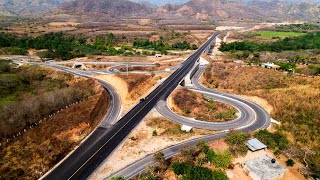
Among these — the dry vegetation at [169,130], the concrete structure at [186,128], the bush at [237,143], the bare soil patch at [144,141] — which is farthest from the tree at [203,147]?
the concrete structure at [186,128]

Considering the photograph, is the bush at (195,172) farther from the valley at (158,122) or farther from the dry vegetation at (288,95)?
the dry vegetation at (288,95)

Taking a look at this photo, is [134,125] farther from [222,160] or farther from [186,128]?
[222,160]

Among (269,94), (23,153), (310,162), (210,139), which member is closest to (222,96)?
(269,94)

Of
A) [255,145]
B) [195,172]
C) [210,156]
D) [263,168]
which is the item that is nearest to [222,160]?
[210,156]

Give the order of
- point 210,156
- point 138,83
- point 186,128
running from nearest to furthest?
point 210,156 → point 186,128 → point 138,83

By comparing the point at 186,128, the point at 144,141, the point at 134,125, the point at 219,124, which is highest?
the point at 186,128

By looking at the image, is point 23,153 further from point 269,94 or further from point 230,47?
point 230,47

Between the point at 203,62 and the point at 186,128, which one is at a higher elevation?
the point at 203,62
